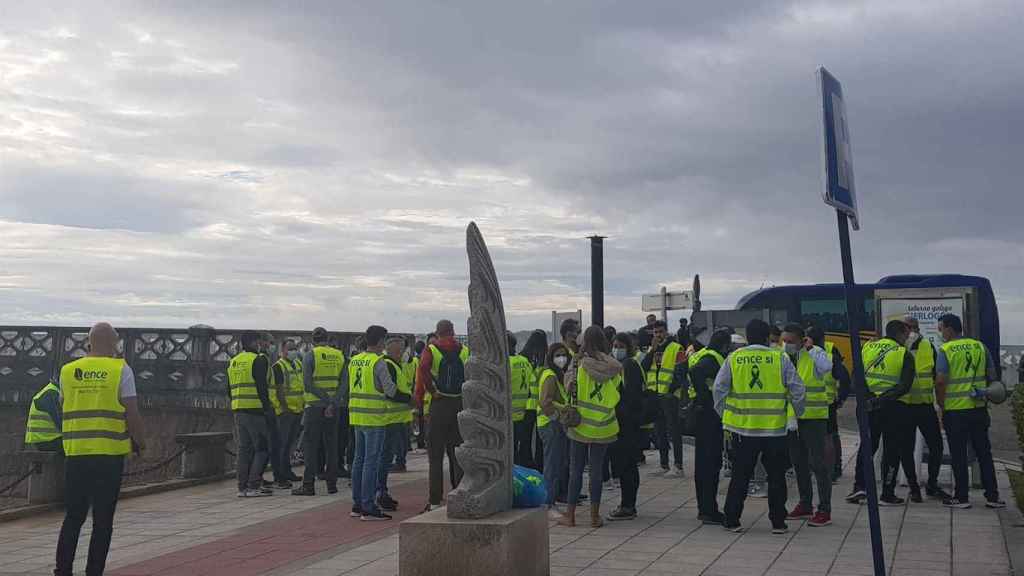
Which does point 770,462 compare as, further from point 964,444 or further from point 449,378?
point 449,378

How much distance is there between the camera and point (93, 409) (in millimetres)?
7516

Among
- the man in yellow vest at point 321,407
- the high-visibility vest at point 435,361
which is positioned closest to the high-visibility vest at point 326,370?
the man in yellow vest at point 321,407

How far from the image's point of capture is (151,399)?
27.2m

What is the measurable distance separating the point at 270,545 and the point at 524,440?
3.86m

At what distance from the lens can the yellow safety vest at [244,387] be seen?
1270 centimetres

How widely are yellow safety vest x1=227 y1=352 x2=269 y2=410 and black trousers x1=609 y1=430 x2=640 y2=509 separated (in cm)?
471

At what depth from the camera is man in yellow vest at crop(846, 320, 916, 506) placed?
10.7 metres

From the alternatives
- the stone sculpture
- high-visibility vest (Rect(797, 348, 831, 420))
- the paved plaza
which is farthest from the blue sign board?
high-visibility vest (Rect(797, 348, 831, 420))

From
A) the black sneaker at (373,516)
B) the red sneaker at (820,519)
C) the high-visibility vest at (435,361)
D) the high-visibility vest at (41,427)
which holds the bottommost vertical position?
the black sneaker at (373,516)

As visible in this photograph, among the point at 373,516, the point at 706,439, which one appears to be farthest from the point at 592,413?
the point at 373,516

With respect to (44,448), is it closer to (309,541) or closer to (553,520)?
(309,541)

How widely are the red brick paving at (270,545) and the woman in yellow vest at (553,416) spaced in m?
1.57

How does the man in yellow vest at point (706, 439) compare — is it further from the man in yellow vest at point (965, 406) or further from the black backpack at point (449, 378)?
the man in yellow vest at point (965, 406)

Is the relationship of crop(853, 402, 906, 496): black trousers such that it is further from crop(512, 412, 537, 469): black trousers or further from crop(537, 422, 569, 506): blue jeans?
crop(512, 412, 537, 469): black trousers
